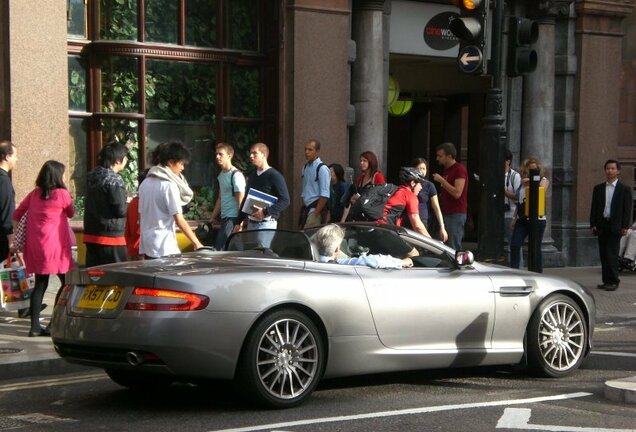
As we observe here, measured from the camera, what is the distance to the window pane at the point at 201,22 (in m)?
15.9

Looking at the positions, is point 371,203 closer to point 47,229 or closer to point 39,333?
point 47,229

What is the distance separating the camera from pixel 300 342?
7.78 m

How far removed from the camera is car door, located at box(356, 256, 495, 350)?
27.4 ft

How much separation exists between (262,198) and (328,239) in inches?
142

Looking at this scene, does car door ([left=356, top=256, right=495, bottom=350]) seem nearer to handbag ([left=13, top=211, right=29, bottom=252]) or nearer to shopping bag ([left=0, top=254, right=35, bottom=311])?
handbag ([left=13, top=211, right=29, bottom=252])

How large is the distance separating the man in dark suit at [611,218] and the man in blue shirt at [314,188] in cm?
397

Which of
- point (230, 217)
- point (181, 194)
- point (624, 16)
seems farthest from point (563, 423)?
point (624, 16)

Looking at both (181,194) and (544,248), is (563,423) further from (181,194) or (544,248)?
(544,248)

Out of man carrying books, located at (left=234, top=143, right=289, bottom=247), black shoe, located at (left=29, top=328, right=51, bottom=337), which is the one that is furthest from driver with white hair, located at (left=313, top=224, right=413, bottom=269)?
black shoe, located at (left=29, top=328, right=51, bottom=337)

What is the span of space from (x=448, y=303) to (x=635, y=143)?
13.9 meters

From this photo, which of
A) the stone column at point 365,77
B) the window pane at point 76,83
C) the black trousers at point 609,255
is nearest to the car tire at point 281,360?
the window pane at point 76,83

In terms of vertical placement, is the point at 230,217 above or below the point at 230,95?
below

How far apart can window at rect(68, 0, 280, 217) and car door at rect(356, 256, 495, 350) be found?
743 cm

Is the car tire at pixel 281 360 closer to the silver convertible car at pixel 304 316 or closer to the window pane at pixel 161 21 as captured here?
the silver convertible car at pixel 304 316
